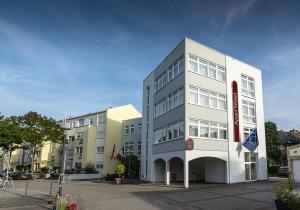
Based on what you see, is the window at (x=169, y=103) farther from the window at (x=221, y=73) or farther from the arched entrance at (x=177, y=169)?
the arched entrance at (x=177, y=169)

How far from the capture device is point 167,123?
103 ft

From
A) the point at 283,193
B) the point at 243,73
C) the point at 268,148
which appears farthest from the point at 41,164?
the point at 283,193

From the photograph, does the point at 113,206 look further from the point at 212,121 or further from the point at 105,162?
the point at 105,162

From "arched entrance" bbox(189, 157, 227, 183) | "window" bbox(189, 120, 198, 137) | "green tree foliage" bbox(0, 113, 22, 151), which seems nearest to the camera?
"window" bbox(189, 120, 198, 137)

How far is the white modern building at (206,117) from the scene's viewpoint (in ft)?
90.3

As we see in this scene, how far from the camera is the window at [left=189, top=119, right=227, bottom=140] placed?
27.1 meters

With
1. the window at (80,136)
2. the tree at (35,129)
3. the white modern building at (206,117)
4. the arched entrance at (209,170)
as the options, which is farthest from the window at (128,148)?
the arched entrance at (209,170)

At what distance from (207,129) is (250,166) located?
7119 mm

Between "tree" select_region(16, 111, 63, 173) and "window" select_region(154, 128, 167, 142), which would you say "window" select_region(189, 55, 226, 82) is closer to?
"window" select_region(154, 128, 167, 142)

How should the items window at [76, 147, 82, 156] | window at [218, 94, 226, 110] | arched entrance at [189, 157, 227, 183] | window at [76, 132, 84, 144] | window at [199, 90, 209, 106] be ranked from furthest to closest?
window at [76, 132, 84, 144]
window at [76, 147, 82, 156]
window at [218, 94, 226, 110]
arched entrance at [189, 157, 227, 183]
window at [199, 90, 209, 106]

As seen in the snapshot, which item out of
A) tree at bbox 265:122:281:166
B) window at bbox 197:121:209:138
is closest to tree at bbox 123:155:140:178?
window at bbox 197:121:209:138

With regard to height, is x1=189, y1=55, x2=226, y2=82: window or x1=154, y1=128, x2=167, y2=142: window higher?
x1=189, y1=55, x2=226, y2=82: window

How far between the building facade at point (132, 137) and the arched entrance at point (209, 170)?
51.4ft

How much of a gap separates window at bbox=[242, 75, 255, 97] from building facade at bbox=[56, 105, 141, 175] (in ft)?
88.3
